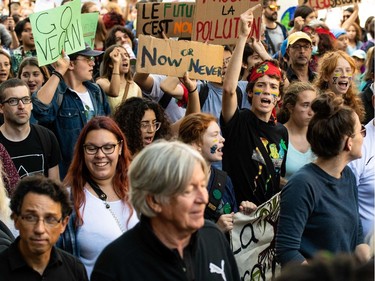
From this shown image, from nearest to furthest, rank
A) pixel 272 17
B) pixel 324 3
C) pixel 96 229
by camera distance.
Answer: pixel 96 229 → pixel 324 3 → pixel 272 17

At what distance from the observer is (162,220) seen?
11.6 feet

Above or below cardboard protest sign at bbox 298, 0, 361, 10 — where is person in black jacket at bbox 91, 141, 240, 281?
below

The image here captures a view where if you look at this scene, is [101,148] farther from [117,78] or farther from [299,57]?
[299,57]

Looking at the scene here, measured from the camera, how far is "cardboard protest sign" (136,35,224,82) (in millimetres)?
7242

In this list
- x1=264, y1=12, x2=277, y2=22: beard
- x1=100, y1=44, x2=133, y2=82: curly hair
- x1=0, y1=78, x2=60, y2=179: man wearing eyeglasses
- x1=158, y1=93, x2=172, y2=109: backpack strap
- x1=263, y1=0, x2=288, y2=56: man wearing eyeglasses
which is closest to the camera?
x1=0, y1=78, x2=60, y2=179: man wearing eyeglasses

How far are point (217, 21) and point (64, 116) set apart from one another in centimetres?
166

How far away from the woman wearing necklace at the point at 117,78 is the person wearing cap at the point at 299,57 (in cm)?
163

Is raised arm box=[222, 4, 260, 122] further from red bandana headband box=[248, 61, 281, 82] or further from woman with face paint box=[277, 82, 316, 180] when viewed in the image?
woman with face paint box=[277, 82, 316, 180]

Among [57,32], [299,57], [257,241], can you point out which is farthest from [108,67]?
[257,241]

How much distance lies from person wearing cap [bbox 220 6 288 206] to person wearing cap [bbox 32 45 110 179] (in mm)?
1379

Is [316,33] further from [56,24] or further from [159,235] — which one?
[159,235]

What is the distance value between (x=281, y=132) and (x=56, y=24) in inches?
94.8

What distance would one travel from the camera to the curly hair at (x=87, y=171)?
4863mm

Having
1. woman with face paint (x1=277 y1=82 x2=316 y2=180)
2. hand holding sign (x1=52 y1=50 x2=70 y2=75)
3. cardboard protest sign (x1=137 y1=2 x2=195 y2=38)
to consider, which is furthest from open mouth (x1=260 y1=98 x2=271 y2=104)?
cardboard protest sign (x1=137 y1=2 x2=195 y2=38)
